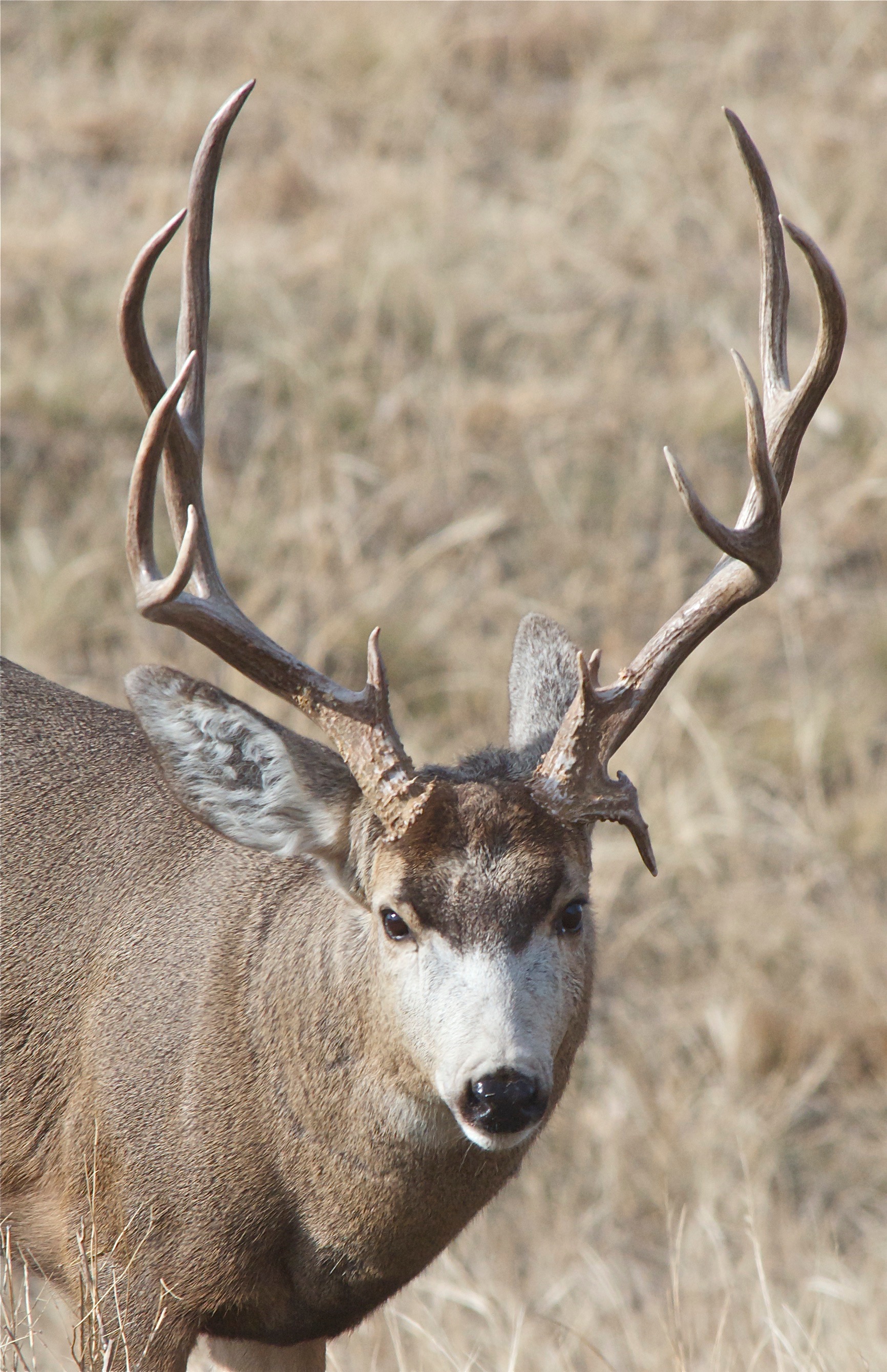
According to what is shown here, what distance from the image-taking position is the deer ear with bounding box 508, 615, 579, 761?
4367 millimetres

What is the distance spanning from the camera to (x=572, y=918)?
383 cm

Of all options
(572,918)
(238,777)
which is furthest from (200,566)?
(572,918)

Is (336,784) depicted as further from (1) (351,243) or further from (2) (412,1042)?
(1) (351,243)

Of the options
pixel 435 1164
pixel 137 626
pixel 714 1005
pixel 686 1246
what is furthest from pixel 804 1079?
pixel 435 1164

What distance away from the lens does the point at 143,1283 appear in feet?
12.7

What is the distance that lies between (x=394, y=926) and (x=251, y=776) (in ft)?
1.72

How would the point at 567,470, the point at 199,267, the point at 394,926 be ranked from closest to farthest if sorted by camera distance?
the point at 394,926 → the point at 199,267 → the point at 567,470

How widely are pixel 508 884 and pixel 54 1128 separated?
4.77 feet

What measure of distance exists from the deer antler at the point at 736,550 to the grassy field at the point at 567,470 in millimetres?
2262

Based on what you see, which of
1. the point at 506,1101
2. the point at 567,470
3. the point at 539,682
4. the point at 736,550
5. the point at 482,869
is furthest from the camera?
the point at 567,470

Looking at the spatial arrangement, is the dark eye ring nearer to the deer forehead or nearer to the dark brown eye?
the deer forehead

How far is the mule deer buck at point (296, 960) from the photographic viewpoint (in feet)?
12.0

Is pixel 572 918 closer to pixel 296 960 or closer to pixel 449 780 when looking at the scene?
pixel 449 780

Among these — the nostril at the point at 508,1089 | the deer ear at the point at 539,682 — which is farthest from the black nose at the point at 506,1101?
the deer ear at the point at 539,682
